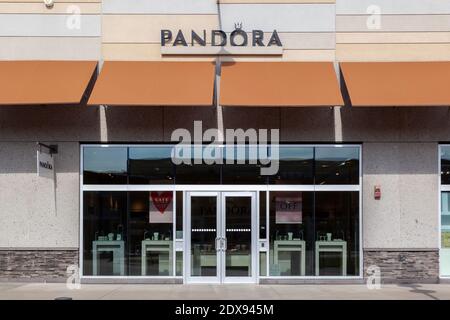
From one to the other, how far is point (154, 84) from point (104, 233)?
3952mm

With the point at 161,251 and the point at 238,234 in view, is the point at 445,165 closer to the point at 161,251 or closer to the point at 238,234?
the point at 238,234

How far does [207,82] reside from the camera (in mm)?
13914

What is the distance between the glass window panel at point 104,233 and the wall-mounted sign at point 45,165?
100 centimetres

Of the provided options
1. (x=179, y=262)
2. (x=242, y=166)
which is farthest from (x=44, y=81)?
(x=179, y=262)

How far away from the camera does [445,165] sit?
579 inches

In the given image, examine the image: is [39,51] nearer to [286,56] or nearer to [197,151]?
[197,151]

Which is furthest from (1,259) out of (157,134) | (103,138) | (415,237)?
(415,237)

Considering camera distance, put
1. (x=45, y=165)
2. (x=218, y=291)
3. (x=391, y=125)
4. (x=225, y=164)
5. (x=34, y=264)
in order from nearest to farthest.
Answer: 1. (x=218, y=291)
2. (x=45, y=165)
3. (x=34, y=264)
4. (x=391, y=125)
5. (x=225, y=164)

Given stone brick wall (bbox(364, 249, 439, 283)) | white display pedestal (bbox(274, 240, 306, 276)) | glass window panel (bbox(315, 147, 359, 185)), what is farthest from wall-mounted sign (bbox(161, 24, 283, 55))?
stone brick wall (bbox(364, 249, 439, 283))

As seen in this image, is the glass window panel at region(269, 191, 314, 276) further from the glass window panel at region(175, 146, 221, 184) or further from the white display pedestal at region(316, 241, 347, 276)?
the glass window panel at region(175, 146, 221, 184)

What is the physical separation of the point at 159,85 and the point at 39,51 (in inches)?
130

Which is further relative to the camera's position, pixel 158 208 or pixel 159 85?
pixel 158 208

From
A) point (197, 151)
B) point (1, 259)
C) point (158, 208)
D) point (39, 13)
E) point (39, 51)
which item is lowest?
point (1, 259)
